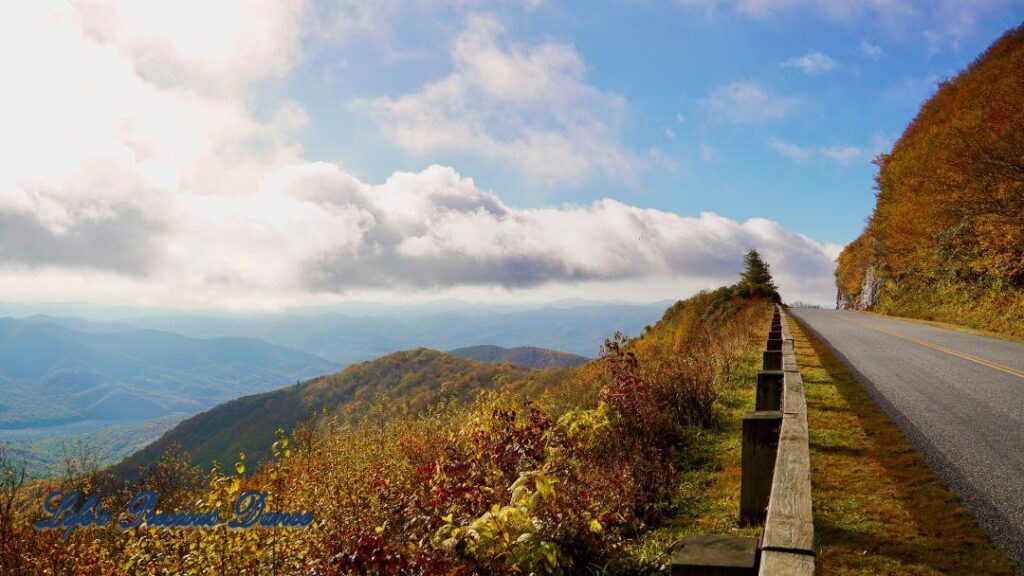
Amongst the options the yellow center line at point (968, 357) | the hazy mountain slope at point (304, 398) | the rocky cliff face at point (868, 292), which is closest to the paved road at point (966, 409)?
the yellow center line at point (968, 357)

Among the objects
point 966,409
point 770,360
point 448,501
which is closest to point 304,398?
point 770,360

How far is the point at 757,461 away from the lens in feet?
13.2

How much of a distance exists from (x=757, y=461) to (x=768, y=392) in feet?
6.92

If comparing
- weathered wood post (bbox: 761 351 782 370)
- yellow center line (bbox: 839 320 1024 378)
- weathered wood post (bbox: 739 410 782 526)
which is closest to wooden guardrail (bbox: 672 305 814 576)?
weathered wood post (bbox: 739 410 782 526)

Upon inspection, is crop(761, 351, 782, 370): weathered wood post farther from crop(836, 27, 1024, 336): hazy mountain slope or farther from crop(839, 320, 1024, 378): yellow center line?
crop(836, 27, 1024, 336): hazy mountain slope

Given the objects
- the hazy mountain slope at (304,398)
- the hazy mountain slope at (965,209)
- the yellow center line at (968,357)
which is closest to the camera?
the yellow center line at (968,357)

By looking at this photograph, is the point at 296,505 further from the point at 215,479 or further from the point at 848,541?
the point at 848,541

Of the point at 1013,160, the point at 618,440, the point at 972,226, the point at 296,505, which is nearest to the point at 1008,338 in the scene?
the point at 1013,160

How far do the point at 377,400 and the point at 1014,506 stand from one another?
340 inches

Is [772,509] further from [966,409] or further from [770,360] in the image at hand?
[966,409]

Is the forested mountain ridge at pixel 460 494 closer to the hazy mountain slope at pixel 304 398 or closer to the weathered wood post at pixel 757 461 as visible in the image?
the weathered wood post at pixel 757 461

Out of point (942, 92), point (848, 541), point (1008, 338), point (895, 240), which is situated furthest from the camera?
point (942, 92)

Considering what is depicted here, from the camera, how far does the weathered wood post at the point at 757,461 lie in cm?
396

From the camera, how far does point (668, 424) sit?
682 cm
